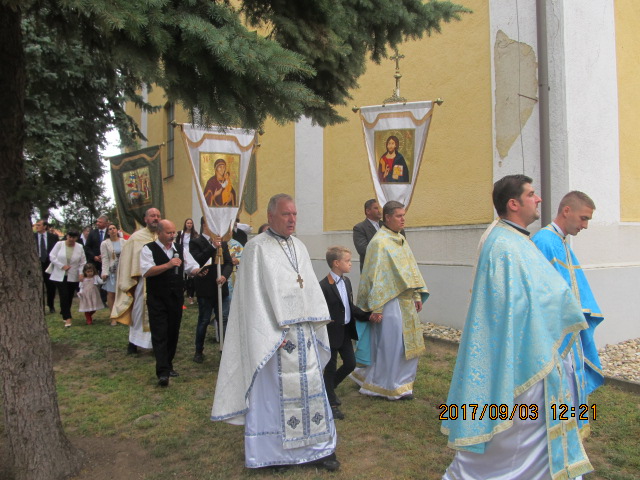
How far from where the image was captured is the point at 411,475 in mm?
3703

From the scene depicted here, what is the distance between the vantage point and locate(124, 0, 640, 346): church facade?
714 centimetres

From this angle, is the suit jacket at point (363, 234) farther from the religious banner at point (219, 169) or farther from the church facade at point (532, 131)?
the church facade at point (532, 131)

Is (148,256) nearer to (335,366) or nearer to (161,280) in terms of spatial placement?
(161,280)

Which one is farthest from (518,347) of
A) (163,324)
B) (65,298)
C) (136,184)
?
(65,298)

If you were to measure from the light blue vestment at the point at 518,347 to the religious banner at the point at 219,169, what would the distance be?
14.8 ft

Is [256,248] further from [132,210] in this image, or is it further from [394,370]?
[132,210]

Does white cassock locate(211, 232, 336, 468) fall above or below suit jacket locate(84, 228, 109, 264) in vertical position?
below

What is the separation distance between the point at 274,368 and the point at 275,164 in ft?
32.4

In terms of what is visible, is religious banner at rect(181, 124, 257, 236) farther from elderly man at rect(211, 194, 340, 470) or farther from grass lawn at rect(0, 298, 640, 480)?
elderly man at rect(211, 194, 340, 470)

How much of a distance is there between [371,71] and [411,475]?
26.7 feet

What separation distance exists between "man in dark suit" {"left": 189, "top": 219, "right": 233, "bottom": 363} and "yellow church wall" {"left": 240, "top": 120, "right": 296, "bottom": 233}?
533 cm

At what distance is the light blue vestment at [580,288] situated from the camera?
3977mm

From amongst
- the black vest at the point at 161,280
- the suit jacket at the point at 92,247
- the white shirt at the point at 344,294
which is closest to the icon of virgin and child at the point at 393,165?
the white shirt at the point at 344,294

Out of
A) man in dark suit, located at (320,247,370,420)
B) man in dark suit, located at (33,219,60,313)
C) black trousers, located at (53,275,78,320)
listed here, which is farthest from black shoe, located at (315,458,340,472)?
man in dark suit, located at (33,219,60,313)
